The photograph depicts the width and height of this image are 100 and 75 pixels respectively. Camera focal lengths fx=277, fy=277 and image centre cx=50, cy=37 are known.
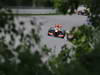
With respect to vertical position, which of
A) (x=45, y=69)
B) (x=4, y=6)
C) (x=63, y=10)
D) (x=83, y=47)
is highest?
(x=4, y=6)

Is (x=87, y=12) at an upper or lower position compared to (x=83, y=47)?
upper

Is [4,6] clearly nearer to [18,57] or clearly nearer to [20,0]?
[20,0]

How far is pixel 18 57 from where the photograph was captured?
2.15 metres

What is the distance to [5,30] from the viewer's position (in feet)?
7.26

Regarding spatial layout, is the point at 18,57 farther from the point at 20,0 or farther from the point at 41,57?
the point at 20,0

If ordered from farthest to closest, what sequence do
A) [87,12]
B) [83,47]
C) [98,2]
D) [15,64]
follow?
[87,12], [83,47], [98,2], [15,64]

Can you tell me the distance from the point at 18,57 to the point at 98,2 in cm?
160

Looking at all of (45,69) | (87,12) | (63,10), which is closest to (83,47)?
(63,10)

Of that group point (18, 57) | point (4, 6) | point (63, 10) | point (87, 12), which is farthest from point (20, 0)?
point (87, 12)

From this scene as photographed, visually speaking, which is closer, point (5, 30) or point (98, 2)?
point (5, 30)

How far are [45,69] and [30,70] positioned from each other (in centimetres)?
15

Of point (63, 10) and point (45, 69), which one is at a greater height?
point (63, 10)

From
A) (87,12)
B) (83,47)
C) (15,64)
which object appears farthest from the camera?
(87,12)

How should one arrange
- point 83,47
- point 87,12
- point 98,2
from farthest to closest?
point 87,12
point 83,47
point 98,2
